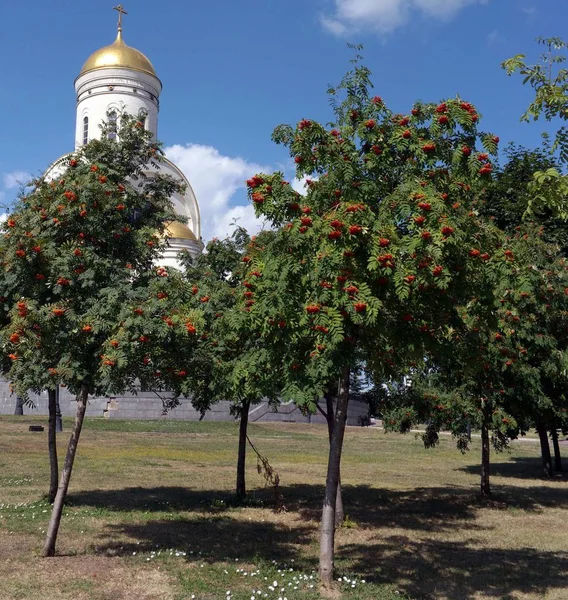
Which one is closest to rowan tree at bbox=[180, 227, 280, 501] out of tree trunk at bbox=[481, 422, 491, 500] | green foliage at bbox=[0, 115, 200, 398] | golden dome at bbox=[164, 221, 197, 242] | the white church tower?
green foliage at bbox=[0, 115, 200, 398]

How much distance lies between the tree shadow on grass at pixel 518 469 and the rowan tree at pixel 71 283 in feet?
61.8

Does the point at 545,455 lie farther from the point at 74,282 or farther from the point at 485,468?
the point at 74,282

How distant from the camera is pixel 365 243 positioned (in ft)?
26.0

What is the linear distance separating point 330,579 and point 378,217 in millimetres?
4499

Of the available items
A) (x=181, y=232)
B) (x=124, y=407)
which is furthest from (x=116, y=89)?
(x=124, y=407)

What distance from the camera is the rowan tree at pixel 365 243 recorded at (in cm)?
748

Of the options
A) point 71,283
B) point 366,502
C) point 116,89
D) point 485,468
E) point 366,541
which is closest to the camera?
point 71,283

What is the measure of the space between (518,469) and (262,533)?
18449 millimetres

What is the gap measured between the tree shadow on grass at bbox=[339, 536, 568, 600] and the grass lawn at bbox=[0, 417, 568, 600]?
30 mm

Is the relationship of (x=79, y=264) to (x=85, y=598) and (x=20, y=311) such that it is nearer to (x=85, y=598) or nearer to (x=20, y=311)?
(x=20, y=311)

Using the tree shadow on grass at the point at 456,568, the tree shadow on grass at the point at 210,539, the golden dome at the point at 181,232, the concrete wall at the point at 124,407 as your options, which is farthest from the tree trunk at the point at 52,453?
the golden dome at the point at 181,232

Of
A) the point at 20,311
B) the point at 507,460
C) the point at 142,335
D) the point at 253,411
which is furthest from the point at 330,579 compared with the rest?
the point at 253,411

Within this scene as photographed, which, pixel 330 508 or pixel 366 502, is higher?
pixel 330 508

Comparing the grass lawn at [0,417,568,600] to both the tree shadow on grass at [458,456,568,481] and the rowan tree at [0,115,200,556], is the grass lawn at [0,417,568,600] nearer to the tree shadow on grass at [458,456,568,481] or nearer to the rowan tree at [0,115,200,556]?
the tree shadow on grass at [458,456,568,481]
